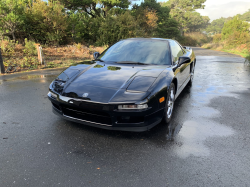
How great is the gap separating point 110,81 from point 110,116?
611 mm

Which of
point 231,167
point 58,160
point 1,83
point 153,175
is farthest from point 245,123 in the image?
point 1,83

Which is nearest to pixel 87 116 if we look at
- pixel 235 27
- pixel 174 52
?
pixel 174 52

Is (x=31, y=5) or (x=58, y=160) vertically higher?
(x=31, y=5)

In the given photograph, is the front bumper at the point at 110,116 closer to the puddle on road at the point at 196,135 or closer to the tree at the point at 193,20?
the puddle on road at the point at 196,135

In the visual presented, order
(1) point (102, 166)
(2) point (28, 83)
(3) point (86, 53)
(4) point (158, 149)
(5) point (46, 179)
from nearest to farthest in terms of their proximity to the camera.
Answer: (5) point (46, 179) < (1) point (102, 166) < (4) point (158, 149) < (2) point (28, 83) < (3) point (86, 53)

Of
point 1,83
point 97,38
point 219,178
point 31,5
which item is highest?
point 31,5

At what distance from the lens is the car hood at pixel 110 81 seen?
103 inches

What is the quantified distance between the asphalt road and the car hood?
2.14 feet

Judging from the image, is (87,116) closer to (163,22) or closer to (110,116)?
(110,116)

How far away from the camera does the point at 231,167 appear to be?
89.3 inches

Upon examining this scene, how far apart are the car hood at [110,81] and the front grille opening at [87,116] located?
0.23 meters

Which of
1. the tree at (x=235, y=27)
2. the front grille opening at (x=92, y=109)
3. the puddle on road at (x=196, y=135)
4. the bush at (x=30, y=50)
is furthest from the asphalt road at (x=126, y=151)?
the tree at (x=235, y=27)

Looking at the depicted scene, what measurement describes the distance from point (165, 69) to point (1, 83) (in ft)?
17.4

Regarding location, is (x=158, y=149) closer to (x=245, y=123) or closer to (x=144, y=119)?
(x=144, y=119)
